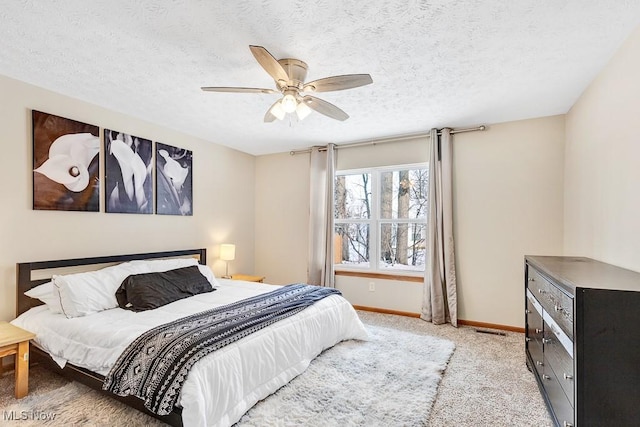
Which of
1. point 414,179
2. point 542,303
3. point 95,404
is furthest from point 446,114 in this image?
point 95,404

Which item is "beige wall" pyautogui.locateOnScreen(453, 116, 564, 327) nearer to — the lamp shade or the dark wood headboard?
the lamp shade

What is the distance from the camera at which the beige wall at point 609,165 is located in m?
1.94

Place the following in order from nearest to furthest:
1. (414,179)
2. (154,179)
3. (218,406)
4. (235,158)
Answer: (218,406) → (154,179) → (414,179) → (235,158)

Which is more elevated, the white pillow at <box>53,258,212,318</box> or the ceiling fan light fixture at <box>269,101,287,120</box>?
the ceiling fan light fixture at <box>269,101,287,120</box>

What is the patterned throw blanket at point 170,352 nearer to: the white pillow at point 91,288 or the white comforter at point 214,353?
the white comforter at point 214,353

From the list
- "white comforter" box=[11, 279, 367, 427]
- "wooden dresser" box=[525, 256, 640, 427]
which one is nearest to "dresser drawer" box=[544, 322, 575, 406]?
"wooden dresser" box=[525, 256, 640, 427]

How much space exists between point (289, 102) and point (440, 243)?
2.60 m

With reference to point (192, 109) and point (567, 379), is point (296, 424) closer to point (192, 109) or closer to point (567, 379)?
point (567, 379)

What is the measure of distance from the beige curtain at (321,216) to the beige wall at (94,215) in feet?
3.96

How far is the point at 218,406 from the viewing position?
72.9 inches

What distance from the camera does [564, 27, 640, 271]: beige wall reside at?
1939 mm

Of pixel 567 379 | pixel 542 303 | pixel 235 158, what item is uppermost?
pixel 235 158

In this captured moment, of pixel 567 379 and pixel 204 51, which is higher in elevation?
pixel 204 51

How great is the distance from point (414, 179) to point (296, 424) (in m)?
3.31
